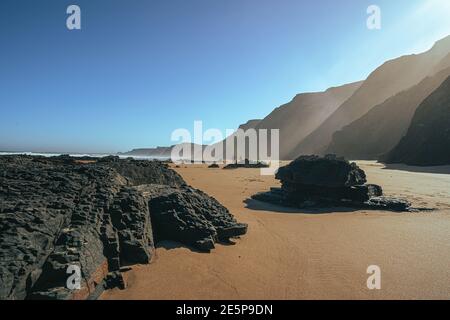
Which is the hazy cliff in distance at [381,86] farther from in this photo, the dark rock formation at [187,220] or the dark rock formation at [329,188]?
the dark rock formation at [187,220]

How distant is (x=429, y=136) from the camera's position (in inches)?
1394

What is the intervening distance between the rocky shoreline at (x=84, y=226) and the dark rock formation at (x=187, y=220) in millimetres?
19

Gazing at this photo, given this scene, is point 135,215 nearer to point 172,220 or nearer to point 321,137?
point 172,220

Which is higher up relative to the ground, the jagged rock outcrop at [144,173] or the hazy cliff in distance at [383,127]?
the hazy cliff in distance at [383,127]

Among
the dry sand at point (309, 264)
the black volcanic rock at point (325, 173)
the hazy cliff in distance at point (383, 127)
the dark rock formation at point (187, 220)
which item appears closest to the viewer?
the dry sand at point (309, 264)

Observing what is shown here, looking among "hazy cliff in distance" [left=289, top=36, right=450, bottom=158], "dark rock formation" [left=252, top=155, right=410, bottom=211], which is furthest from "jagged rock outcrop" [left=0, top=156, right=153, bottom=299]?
"hazy cliff in distance" [left=289, top=36, right=450, bottom=158]

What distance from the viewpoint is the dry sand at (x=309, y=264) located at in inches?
181

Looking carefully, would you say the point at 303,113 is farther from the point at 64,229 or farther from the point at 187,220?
the point at 64,229

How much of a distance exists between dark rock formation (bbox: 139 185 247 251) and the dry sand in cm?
27

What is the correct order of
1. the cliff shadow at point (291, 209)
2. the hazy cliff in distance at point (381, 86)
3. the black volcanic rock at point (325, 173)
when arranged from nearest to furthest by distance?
1. the cliff shadow at point (291, 209)
2. the black volcanic rock at point (325, 173)
3. the hazy cliff in distance at point (381, 86)

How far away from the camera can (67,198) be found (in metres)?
5.21

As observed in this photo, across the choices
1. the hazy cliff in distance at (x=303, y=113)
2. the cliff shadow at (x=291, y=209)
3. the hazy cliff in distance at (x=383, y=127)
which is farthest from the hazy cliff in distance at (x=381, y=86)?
the cliff shadow at (x=291, y=209)

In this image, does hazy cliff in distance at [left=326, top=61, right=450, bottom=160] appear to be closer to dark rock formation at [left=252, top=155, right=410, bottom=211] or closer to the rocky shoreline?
dark rock formation at [left=252, top=155, right=410, bottom=211]

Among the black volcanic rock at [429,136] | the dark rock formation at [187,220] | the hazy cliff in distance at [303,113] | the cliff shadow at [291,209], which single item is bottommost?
the cliff shadow at [291,209]
